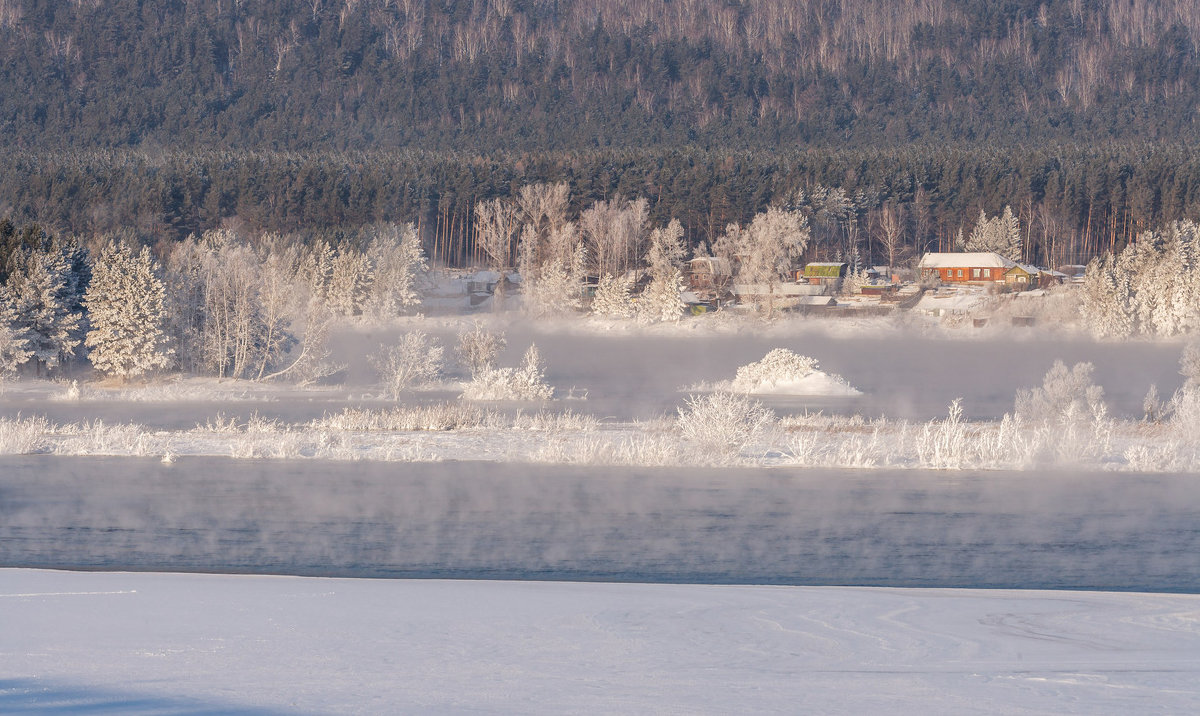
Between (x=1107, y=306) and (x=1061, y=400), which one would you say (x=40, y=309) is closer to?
(x=1061, y=400)

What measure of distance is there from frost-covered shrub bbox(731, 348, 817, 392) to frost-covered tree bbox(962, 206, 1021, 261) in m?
54.5

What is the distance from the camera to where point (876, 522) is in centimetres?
1828

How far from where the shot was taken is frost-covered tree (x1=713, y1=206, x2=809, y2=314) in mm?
83062

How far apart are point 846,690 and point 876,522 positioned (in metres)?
10.4

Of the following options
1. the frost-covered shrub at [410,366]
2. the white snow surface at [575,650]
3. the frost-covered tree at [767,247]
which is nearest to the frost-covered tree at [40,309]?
the frost-covered shrub at [410,366]

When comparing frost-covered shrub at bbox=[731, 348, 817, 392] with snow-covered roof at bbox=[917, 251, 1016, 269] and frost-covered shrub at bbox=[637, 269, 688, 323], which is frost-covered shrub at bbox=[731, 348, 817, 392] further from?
snow-covered roof at bbox=[917, 251, 1016, 269]

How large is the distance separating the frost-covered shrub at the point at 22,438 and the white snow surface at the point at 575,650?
13.4 m

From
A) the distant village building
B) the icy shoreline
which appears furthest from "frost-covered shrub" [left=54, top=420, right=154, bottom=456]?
the distant village building

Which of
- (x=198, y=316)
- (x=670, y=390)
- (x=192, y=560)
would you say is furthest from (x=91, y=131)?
(x=192, y=560)

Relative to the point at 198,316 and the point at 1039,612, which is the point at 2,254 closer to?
the point at 198,316

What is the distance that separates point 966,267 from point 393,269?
38166 mm

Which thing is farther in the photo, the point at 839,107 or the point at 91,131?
the point at 839,107

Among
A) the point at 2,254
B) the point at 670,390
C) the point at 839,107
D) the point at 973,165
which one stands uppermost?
the point at 839,107

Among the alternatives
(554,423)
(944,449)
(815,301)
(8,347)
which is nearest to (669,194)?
(815,301)
